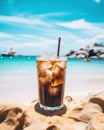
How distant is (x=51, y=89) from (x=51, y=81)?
0.11 meters

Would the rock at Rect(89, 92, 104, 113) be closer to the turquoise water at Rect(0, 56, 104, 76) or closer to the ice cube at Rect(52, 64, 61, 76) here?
the ice cube at Rect(52, 64, 61, 76)

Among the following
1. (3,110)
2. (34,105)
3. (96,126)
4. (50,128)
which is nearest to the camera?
(96,126)

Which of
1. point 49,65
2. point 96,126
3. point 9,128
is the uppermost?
point 49,65

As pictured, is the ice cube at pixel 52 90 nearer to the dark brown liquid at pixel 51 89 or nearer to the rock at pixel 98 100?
the dark brown liquid at pixel 51 89

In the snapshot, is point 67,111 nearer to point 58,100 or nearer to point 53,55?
point 58,100

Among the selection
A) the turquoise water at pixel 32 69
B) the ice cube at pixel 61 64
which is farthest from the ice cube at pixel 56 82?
the turquoise water at pixel 32 69

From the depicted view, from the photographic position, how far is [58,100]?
3.22 m

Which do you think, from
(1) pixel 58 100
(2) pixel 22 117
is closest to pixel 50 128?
(2) pixel 22 117

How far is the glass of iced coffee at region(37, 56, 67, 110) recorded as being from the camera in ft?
10.3

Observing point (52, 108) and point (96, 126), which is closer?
point (96, 126)

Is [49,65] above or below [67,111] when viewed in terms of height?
above

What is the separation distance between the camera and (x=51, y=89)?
3.20 metres

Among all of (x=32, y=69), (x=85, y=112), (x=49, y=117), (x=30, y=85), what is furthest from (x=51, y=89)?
(x=32, y=69)

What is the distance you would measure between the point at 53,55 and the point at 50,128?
3.51 ft
